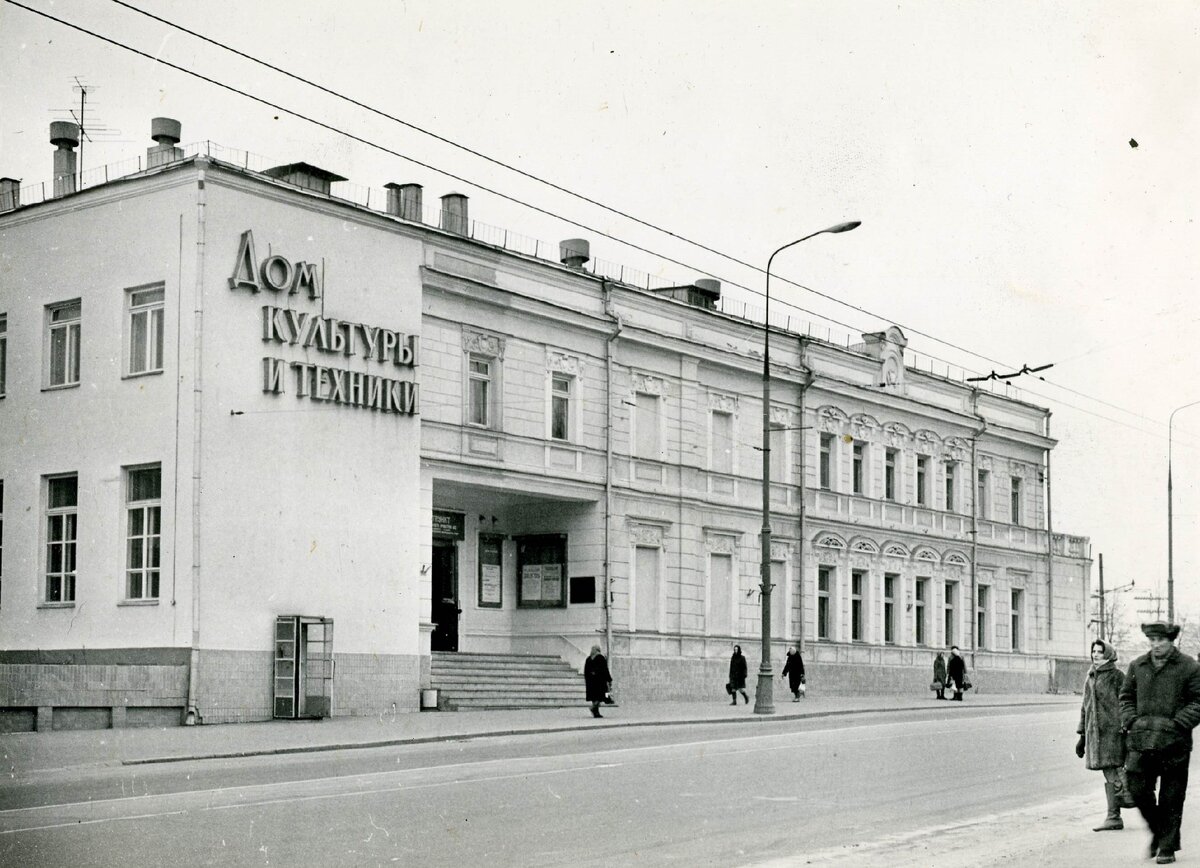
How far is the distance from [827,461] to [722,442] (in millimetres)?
6031

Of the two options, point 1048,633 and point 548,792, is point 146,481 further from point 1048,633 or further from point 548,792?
point 1048,633

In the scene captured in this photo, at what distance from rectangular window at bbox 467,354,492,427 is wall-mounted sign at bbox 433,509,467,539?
Answer: 266cm

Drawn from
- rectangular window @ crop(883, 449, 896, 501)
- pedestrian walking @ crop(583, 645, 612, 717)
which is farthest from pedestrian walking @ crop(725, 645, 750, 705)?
rectangular window @ crop(883, 449, 896, 501)

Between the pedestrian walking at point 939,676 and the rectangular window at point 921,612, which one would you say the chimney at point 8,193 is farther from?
the rectangular window at point 921,612

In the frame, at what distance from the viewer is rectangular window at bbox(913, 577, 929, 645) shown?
1970 inches

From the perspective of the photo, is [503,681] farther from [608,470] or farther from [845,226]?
[845,226]

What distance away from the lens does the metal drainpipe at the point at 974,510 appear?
52688 mm

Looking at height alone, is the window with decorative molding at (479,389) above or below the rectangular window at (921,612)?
above

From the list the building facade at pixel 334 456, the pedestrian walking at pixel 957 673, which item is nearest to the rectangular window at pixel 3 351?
the building facade at pixel 334 456

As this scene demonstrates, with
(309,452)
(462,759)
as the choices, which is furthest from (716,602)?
(462,759)

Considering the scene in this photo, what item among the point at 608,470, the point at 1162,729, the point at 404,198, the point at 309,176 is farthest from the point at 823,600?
the point at 1162,729

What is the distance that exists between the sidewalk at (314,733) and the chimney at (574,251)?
37.7ft

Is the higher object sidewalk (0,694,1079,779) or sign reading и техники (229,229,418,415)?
sign reading и техники (229,229,418,415)

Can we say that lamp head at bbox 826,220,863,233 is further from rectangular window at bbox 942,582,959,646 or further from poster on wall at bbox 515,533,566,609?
rectangular window at bbox 942,582,959,646
